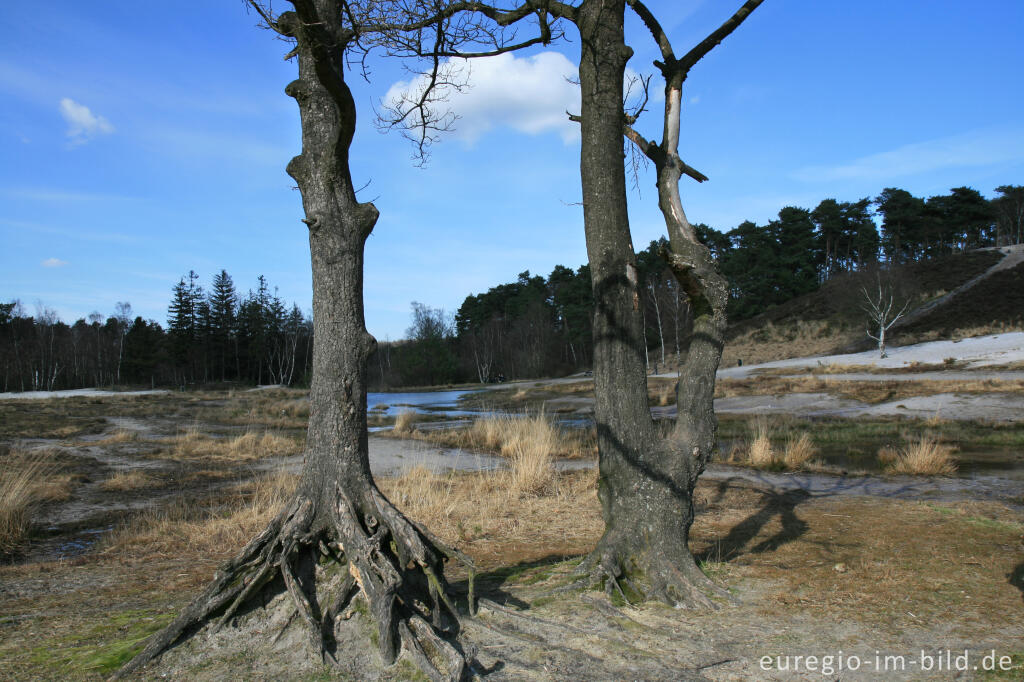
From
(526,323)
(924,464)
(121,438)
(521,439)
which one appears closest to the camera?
(924,464)

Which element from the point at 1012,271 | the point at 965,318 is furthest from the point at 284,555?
the point at 1012,271

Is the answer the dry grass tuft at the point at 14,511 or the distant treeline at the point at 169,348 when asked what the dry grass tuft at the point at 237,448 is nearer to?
the dry grass tuft at the point at 14,511

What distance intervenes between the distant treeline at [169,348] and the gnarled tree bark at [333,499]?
214 ft

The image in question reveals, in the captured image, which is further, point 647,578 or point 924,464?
point 924,464

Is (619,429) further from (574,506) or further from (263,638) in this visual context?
(574,506)

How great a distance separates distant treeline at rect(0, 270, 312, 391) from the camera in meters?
63.8

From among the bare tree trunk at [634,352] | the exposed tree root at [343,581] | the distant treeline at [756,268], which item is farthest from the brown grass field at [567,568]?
the distant treeline at [756,268]

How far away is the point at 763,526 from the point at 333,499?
5108 mm

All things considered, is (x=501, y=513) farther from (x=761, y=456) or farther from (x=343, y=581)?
(x=761, y=456)

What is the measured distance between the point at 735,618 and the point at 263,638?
2.87 meters

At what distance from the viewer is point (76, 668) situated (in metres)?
3.35

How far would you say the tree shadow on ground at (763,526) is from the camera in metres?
5.98

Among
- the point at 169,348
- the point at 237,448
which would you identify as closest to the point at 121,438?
the point at 237,448

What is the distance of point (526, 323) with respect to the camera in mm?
77375
